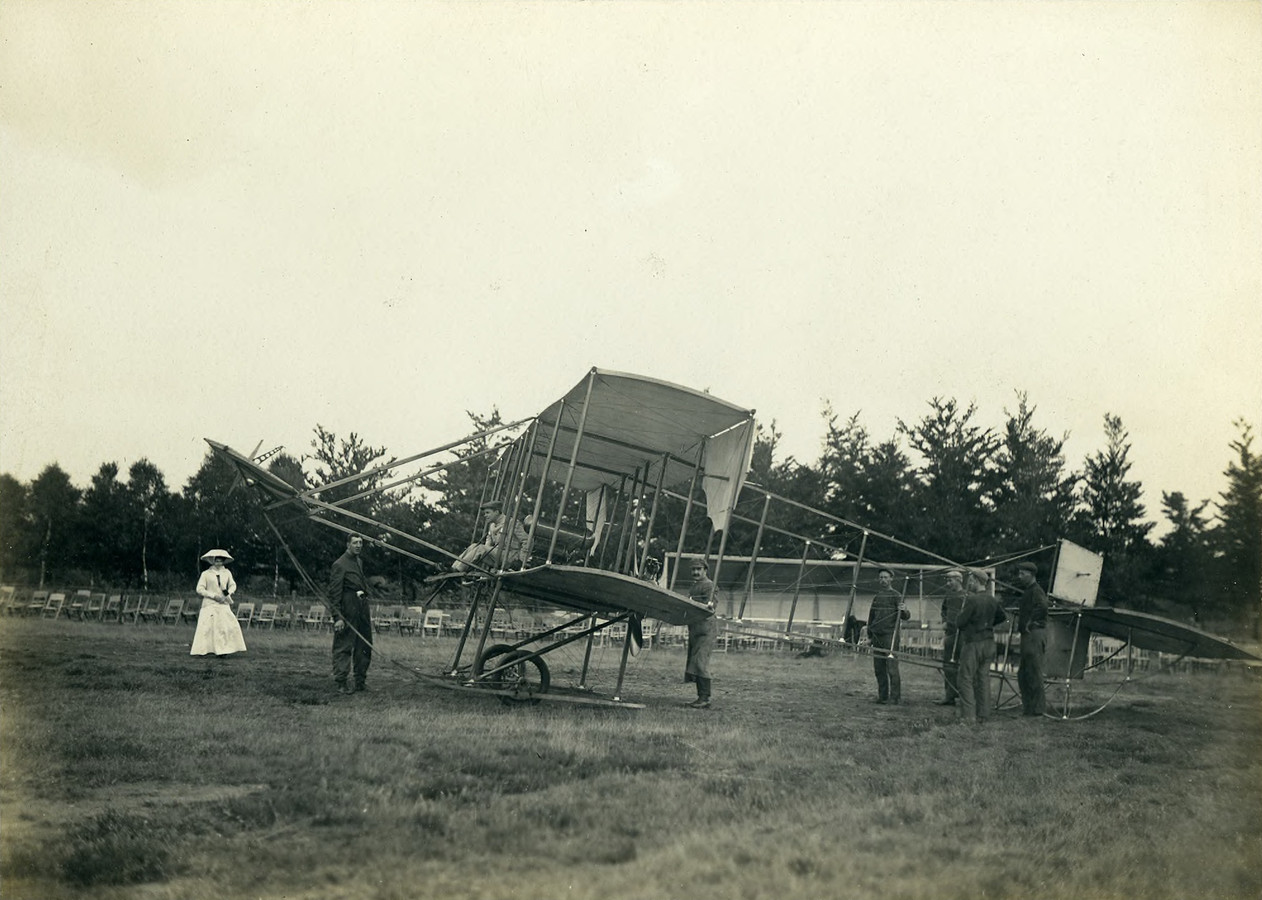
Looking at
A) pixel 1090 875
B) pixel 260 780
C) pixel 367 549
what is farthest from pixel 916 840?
pixel 367 549

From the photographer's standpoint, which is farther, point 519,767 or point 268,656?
point 268,656

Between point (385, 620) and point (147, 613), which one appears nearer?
point (147, 613)

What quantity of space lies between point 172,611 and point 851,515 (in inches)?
1044

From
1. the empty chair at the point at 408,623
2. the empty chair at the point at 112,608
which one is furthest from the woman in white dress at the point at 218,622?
the empty chair at the point at 112,608

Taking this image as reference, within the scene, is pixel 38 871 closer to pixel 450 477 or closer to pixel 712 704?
pixel 712 704

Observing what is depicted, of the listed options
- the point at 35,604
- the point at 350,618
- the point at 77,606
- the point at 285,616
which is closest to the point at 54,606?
the point at 35,604

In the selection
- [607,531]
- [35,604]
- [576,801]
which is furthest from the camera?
[35,604]

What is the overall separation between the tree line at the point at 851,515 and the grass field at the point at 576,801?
17781 millimetres

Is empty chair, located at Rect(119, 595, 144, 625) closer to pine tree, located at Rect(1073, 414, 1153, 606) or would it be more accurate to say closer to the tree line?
Result: the tree line

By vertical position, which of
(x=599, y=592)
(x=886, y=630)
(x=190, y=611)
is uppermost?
(x=599, y=592)

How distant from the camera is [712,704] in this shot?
473 inches

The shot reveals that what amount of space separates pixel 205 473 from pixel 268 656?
2234 cm

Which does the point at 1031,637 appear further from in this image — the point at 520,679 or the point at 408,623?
the point at 408,623

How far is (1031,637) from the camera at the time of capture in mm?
12125
